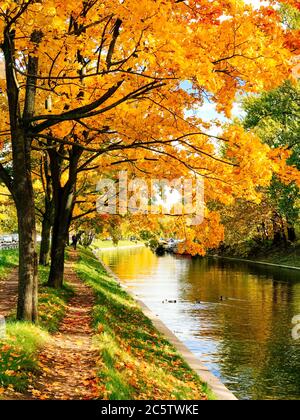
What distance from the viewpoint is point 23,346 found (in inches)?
366

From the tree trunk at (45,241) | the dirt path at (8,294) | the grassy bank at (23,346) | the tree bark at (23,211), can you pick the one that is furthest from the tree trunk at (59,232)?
the tree trunk at (45,241)

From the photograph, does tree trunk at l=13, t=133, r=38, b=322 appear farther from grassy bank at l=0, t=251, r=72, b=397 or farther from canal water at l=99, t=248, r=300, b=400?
canal water at l=99, t=248, r=300, b=400

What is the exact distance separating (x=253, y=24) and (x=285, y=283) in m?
26.6

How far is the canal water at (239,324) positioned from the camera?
1321cm

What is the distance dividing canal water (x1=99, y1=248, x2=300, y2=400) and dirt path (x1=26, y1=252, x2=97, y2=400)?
3.63 meters

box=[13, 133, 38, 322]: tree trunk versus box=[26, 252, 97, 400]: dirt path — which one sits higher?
box=[13, 133, 38, 322]: tree trunk

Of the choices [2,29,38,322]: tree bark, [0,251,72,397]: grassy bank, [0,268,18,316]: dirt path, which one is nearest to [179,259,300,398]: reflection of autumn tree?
[0,251,72,397]: grassy bank

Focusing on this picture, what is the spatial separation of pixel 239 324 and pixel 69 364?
1169cm

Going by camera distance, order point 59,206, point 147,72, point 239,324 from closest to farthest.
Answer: point 147,72, point 59,206, point 239,324

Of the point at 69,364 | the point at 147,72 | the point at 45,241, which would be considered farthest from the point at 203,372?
the point at 45,241

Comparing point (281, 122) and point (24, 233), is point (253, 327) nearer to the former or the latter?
point (24, 233)

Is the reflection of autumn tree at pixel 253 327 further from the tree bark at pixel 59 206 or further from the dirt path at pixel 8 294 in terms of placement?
the dirt path at pixel 8 294

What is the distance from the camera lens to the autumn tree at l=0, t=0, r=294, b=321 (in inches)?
372

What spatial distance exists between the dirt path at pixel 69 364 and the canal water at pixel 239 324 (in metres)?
3.63
